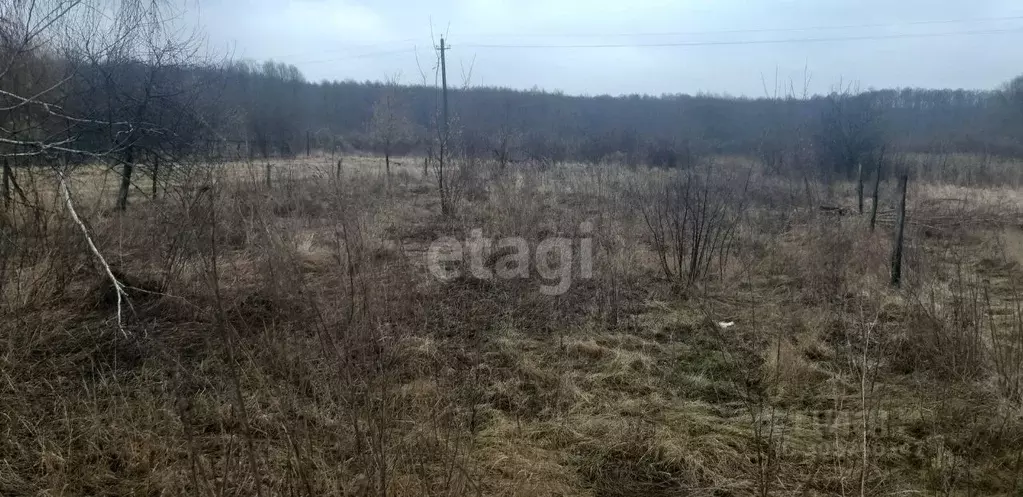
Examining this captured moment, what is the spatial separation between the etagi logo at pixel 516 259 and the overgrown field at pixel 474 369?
146 millimetres

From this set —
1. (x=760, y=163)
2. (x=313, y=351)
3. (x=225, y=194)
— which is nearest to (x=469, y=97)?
(x=760, y=163)

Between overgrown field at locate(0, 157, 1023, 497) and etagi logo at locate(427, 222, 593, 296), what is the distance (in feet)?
0.48

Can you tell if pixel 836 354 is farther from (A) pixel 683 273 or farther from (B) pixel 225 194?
(B) pixel 225 194

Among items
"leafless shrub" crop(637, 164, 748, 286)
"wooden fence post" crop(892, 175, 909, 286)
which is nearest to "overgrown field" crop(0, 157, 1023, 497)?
"leafless shrub" crop(637, 164, 748, 286)

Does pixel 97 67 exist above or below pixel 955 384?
above

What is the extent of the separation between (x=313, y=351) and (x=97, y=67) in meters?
6.02

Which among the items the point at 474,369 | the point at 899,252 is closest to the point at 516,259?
the point at 474,369

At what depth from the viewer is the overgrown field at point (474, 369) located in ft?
7.43

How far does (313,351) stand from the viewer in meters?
3.13

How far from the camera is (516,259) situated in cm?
589

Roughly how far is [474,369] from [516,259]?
2.56 meters

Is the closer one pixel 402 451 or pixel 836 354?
pixel 402 451

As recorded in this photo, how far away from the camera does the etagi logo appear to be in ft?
17.9

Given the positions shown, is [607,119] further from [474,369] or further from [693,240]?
[474,369]
